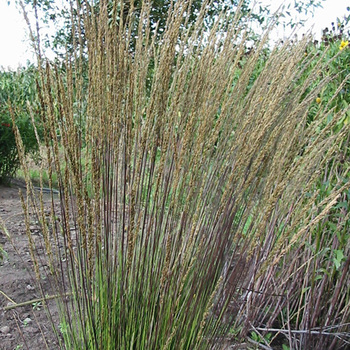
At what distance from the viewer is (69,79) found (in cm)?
125

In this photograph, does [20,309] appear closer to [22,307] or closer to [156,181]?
[22,307]

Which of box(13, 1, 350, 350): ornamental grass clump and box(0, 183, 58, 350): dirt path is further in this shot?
box(0, 183, 58, 350): dirt path

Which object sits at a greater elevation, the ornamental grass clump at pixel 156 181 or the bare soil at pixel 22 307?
the ornamental grass clump at pixel 156 181

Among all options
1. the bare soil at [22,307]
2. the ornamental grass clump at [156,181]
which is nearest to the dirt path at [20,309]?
the bare soil at [22,307]

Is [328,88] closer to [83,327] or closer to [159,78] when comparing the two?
[159,78]

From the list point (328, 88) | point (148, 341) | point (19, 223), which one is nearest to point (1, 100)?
point (19, 223)

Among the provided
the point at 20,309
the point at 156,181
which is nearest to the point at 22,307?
the point at 20,309

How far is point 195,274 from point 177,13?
2.77 feet

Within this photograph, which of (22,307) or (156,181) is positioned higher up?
(156,181)

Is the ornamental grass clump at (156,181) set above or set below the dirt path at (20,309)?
above

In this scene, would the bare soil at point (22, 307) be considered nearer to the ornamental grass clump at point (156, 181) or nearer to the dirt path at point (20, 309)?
the dirt path at point (20, 309)

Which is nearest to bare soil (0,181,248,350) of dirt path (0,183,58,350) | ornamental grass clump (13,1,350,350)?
dirt path (0,183,58,350)

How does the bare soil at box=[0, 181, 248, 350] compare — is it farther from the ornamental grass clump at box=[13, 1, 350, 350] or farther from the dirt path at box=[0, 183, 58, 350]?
the ornamental grass clump at box=[13, 1, 350, 350]

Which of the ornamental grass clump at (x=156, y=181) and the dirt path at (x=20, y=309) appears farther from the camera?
the dirt path at (x=20, y=309)
